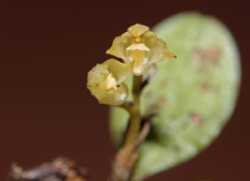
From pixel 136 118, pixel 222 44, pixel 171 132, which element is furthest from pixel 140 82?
pixel 222 44

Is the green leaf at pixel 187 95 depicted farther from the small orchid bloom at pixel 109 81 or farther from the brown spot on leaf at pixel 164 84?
the small orchid bloom at pixel 109 81

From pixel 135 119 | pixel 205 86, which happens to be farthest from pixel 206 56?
pixel 135 119

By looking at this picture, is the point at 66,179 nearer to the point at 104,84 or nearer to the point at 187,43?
the point at 104,84

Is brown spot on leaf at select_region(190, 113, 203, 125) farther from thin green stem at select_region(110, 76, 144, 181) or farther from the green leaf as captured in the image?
thin green stem at select_region(110, 76, 144, 181)

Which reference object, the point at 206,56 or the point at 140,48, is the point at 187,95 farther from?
the point at 140,48

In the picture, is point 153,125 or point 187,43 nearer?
point 153,125

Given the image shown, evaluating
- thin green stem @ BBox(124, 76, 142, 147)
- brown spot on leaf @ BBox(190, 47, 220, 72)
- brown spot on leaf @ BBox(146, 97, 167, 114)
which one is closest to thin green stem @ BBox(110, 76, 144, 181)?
thin green stem @ BBox(124, 76, 142, 147)
